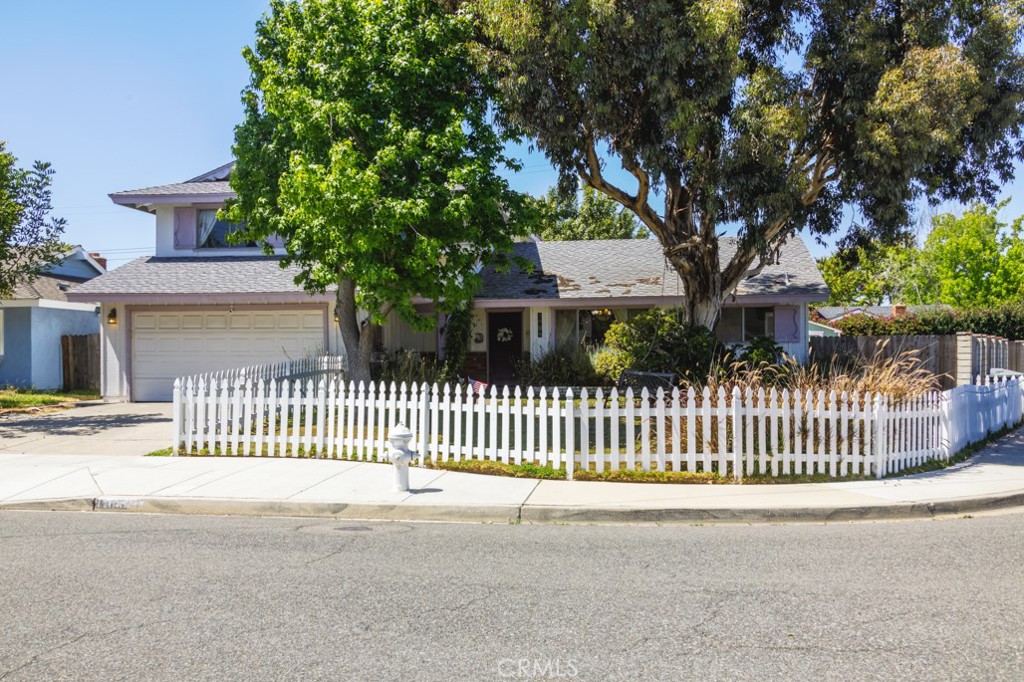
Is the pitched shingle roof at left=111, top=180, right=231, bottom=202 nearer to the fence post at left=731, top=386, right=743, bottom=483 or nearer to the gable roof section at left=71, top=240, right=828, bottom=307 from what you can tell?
the gable roof section at left=71, top=240, right=828, bottom=307

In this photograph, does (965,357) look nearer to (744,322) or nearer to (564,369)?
(744,322)

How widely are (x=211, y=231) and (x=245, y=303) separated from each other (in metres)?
3.02

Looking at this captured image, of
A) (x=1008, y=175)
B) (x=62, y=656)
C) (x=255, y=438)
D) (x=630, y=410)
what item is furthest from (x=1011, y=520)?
(x=1008, y=175)

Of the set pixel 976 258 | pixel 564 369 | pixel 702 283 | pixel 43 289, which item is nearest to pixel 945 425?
pixel 702 283

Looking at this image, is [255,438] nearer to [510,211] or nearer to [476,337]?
[510,211]

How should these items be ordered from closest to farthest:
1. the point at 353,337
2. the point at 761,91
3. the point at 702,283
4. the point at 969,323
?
the point at 761,91 < the point at 353,337 < the point at 702,283 < the point at 969,323

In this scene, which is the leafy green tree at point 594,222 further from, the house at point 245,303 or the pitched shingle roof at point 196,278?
the pitched shingle roof at point 196,278

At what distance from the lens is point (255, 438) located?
10.7 m

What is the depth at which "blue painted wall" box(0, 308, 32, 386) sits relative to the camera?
20.9 meters

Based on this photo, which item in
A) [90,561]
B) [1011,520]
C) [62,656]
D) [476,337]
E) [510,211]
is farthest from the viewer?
[476,337]

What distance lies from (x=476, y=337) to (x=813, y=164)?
32.4ft

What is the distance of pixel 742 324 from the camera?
63.4ft

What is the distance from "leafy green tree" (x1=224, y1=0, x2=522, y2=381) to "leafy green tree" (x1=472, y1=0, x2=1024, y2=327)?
1077 mm

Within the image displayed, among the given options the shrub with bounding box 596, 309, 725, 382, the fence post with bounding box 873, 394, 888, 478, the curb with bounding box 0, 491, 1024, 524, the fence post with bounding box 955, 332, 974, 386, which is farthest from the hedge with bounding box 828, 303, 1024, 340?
the curb with bounding box 0, 491, 1024, 524
